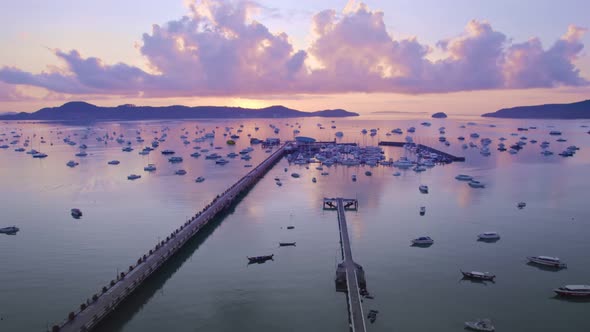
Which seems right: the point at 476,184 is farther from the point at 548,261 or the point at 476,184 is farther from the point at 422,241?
the point at 548,261

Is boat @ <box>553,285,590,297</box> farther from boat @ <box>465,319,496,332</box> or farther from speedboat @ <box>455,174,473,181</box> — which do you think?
speedboat @ <box>455,174,473,181</box>

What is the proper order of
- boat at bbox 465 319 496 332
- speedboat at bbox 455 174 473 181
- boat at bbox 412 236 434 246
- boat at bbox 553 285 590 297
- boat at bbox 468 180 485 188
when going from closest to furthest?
boat at bbox 465 319 496 332 → boat at bbox 553 285 590 297 → boat at bbox 412 236 434 246 → boat at bbox 468 180 485 188 → speedboat at bbox 455 174 473 181

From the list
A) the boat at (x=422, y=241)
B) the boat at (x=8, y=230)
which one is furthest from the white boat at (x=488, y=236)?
the boat at (x=8, y=230)

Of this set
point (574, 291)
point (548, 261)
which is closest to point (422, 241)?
point (548, 261)

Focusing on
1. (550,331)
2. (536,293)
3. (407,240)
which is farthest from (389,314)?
(407,240)

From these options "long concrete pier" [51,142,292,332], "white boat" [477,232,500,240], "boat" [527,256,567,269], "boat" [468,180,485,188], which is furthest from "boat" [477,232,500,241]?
"boat" [468,180,485,188]

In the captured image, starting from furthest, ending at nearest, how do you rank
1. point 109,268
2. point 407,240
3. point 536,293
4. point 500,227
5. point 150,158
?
1. point 150,158
2. point 500,227
3. point 407,240
4. point 109,268
5. point 536,293

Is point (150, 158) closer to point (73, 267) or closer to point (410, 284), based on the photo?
point (73, 267)
